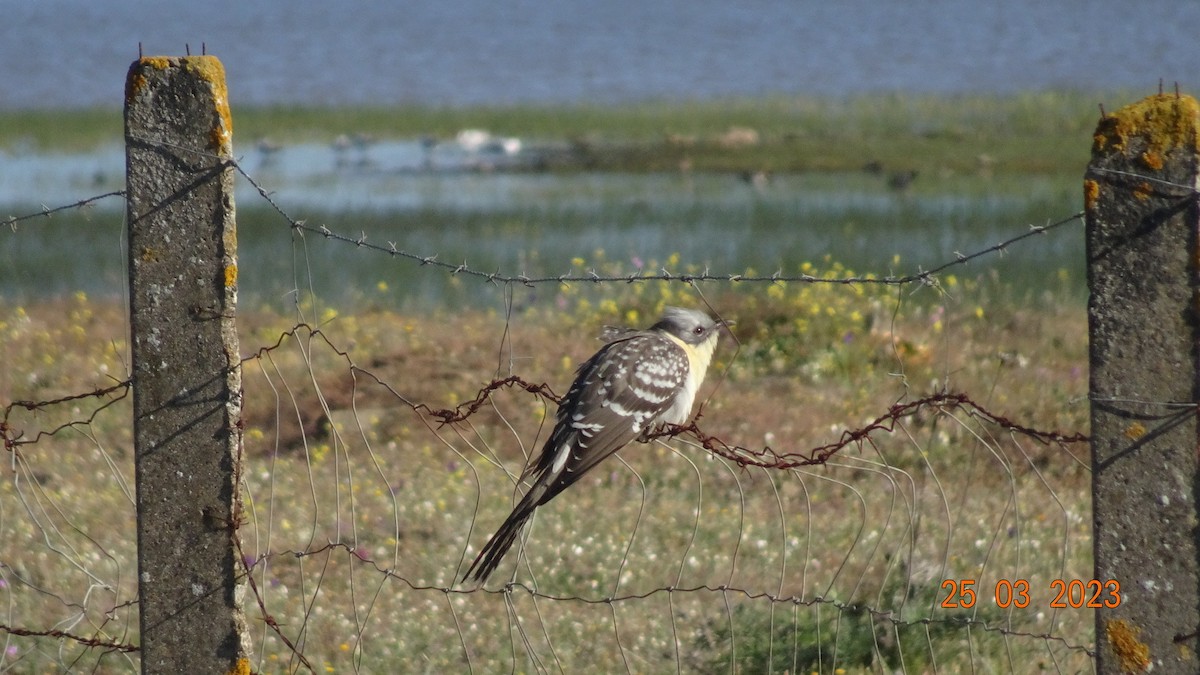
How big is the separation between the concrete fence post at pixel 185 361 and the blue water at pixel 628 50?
110 feet

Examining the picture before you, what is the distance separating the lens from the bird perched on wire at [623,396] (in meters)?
5.75

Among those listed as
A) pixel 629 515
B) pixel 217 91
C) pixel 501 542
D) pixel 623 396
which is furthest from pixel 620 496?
pixel 217 91

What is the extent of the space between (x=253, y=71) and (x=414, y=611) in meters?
44.5

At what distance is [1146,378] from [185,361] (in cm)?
254

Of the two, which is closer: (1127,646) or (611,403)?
(1127,646)

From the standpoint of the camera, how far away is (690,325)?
666cm

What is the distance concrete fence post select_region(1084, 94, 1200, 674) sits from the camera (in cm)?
354

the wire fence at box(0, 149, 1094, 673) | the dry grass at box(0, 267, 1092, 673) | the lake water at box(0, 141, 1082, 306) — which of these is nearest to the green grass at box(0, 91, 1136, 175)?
the lake water at box(0, 141, 1082, 306)

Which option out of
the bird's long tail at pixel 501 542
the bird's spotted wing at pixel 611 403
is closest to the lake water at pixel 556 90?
the bird's long tail at pixel 501 542

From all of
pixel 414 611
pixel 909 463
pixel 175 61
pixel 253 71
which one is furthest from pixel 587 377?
pixel 253 71

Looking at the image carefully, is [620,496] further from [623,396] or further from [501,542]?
[501,542]

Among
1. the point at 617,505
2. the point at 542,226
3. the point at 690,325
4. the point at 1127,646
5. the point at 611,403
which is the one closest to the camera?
the point at 1127,646

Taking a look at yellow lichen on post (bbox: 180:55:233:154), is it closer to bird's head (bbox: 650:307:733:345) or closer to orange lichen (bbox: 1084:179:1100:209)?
orange lichen (bbox: 1084:179:1100:209)

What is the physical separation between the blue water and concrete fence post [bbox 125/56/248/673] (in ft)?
110
